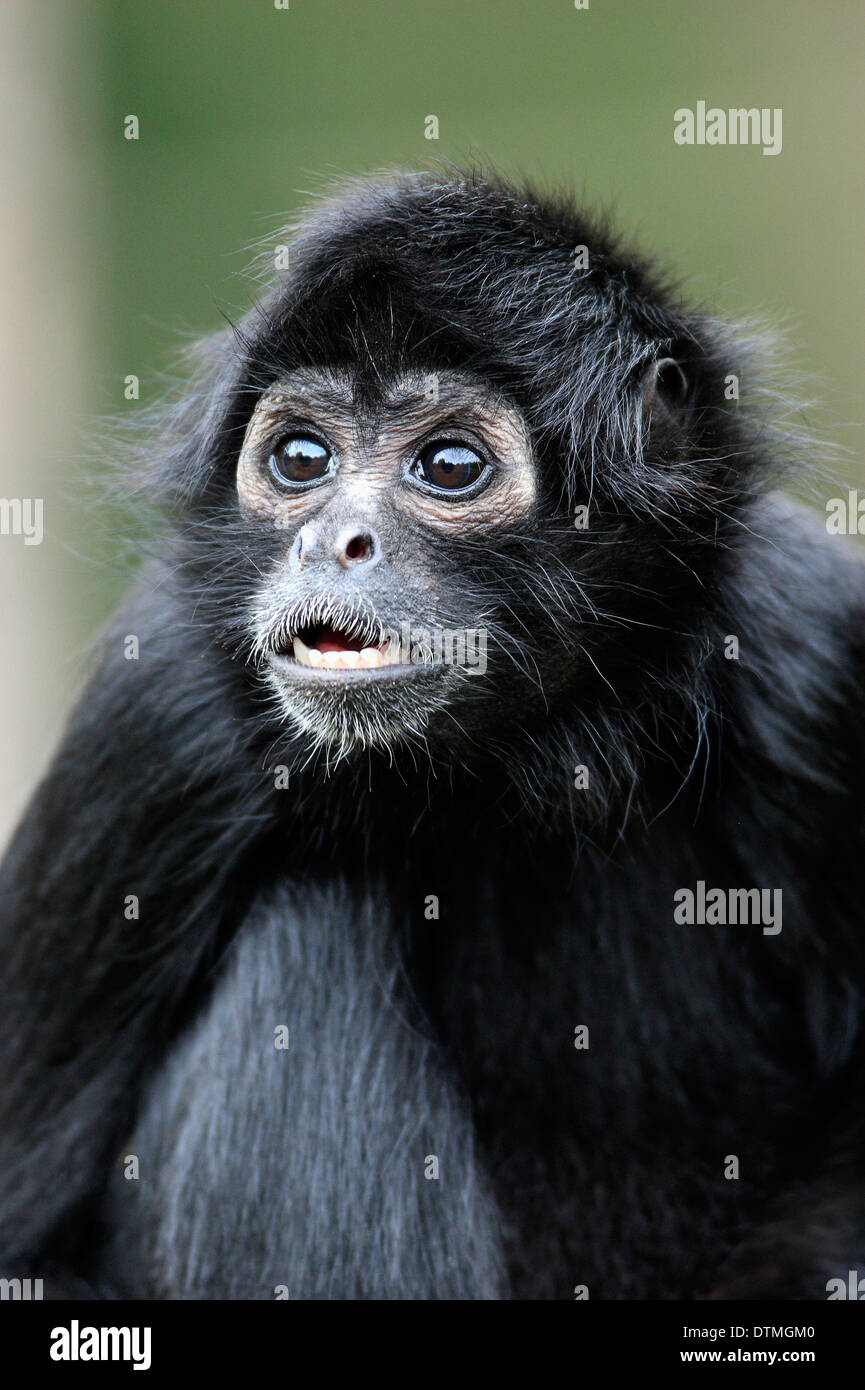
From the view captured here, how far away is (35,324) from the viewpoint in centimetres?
1018

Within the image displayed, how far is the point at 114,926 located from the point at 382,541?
1899 millimetres

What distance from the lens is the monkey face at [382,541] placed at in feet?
15.7

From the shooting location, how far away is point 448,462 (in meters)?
4.99

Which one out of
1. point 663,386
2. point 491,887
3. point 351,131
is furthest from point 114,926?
point 351,131

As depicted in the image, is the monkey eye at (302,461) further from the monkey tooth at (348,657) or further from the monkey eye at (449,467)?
the monkey tooth at (348,657)

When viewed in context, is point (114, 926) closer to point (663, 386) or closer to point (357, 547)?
point (357, 547)

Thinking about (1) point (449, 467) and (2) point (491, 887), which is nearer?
(1) point (449, 467)

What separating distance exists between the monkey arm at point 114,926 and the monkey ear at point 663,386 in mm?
1869

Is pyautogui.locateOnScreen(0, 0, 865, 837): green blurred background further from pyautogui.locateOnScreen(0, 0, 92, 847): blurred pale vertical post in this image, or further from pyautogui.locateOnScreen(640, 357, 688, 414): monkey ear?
pyautogui.locateOnScreen(640, 357, 688, 414): monkey ear

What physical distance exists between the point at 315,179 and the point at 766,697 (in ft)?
9.23

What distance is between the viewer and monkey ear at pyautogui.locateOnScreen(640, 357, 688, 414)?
532 centimetres

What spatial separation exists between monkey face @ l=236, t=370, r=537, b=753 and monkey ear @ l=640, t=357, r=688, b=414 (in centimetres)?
55

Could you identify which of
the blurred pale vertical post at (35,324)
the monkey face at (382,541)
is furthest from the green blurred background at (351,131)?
the monkey face at (382,541)

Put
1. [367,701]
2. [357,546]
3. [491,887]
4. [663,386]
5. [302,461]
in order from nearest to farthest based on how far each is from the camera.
Answer: [357,546], [367,701], [302,461], [663,386], [491,887]
